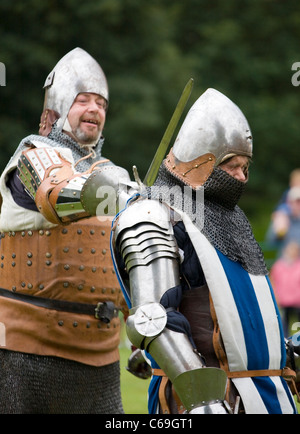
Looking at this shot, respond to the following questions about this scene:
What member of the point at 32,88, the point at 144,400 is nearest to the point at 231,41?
the point at 32,88

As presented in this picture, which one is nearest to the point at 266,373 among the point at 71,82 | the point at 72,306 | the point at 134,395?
the point at 72,306

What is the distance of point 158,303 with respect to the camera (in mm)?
3273

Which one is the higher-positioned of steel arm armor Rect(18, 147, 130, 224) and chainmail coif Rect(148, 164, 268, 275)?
steel arm armor Rect(18, 147, 130, 224)

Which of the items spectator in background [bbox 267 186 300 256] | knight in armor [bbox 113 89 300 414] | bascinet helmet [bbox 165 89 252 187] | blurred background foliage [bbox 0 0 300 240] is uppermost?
blurred background foliage [bbox 0 0 300 240]

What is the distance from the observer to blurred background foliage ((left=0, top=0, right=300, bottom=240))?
16.7 meters

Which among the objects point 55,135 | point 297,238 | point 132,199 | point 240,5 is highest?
point 240,5

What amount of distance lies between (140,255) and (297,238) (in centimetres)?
527

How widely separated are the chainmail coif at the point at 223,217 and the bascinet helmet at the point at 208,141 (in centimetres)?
4

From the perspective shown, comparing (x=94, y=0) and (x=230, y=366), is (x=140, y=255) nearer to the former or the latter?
(x=230, y=366)

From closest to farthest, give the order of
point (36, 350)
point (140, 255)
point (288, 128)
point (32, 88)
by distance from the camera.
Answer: point (140, 255)
point (36, 350)
point (32, 88)
point (288, 128)

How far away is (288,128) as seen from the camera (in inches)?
793

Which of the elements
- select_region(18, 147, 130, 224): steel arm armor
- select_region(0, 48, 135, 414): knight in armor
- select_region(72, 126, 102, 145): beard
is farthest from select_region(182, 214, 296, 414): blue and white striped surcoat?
select_region(72, 126, 102, 145): beard

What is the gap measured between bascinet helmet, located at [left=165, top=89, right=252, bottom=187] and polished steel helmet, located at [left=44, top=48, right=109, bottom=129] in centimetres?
130

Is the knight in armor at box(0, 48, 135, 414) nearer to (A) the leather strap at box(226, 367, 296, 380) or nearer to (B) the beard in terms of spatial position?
(B) the beard
